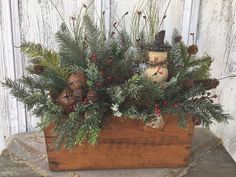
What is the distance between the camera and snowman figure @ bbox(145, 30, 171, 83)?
2.18 feet

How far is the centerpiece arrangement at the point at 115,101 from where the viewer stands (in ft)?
2.04

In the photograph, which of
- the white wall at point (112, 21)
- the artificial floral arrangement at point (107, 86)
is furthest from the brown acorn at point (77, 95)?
the white wall at point (112, 21)

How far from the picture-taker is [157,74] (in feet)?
2.17

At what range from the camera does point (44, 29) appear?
944 mm

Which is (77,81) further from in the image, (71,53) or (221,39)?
(221,39)

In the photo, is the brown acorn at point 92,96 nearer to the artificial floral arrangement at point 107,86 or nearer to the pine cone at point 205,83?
the artificial floral arrangement at point 107,86

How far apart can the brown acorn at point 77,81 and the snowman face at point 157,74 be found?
14cm

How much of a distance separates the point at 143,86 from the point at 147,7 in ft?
1.30

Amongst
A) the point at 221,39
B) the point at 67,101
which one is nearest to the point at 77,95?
the point at 67,101

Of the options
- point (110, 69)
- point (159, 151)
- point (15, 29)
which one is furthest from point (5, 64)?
point (159, 151)

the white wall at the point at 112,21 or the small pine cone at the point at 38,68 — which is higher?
the white wall at the point at 112,21

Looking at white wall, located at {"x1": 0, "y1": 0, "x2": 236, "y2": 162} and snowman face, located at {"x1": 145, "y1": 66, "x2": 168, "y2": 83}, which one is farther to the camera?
white wall, located at {"x1": 0, "y1": 0, "x2": 236, "y2": 162}

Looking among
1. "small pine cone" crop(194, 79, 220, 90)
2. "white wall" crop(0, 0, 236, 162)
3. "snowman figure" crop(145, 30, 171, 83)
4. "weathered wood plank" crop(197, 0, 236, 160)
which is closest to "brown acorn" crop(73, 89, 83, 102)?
"snowman figure" crop(145, 30, 171, 83)

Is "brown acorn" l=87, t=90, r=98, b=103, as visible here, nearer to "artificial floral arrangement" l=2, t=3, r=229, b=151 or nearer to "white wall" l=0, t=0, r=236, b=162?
"artificial floral arrangement" l=2, t=3, r=229, b=151
